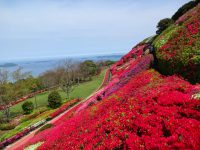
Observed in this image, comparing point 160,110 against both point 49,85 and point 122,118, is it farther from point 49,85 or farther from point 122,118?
point 49,85

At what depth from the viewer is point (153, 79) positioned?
60.3 ft

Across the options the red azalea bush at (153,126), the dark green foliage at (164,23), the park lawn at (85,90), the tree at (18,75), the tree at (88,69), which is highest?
the dark green foliage at (164,23)

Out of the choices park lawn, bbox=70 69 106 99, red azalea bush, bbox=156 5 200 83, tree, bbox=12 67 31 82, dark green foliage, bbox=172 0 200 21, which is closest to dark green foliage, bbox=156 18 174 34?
dark green foliage, bbox=172 0 200 21

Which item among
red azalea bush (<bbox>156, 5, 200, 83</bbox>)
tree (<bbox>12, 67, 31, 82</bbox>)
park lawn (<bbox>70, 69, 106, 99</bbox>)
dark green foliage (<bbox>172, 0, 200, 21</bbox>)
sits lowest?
park lawn (<bbox>70, 69, 106, 99</bbox>)

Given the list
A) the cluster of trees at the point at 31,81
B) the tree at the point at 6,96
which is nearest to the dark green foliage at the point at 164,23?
the cluster of trees at the point at 31,81

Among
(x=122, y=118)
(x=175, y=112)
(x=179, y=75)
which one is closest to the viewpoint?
(x=175, y=112)

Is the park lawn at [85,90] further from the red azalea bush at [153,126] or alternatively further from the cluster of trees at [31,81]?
the red azalea bush at [153,126]

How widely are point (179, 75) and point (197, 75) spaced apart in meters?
1.59

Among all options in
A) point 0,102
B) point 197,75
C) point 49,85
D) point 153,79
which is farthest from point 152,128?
point 49,85

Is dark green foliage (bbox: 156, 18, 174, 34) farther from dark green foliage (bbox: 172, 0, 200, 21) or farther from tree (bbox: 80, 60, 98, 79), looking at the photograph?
tree (bbox: 80, 60, 98, 79)

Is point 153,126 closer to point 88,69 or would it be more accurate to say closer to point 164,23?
point 164,23

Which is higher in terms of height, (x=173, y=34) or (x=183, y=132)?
(x=173, y=34)

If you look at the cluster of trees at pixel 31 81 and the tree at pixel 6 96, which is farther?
the cluster of trees at pixel 31 81

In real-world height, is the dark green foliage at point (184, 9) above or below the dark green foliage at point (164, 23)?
above
